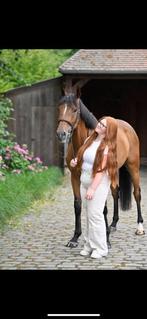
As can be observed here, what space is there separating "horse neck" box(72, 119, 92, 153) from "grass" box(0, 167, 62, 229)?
215 cm

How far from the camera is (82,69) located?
1542cm

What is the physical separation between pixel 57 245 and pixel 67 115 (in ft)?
5.90

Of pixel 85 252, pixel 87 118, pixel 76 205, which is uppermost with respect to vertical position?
pixel 87 118

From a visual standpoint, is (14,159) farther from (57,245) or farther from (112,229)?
(57,245)

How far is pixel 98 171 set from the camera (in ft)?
19.6

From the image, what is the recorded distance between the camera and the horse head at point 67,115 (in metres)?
6.11

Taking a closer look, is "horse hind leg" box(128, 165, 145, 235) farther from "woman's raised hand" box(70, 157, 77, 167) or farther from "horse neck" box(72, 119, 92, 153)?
"woman's raised hand" box(70, 157, 77, 167)

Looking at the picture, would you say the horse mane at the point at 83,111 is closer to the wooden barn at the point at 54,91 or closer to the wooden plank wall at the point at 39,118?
the wooden barn at the point at 54,91

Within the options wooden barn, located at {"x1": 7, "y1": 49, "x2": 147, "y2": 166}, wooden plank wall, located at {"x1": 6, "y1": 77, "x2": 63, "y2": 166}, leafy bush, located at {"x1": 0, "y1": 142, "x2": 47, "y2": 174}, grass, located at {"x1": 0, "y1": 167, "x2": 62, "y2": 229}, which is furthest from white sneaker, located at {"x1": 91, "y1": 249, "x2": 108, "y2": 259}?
wooden plank wall, located at {"x1": 6, "y1": 77, "x2": 63, "y2": 166}

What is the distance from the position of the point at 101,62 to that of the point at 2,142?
4.98m

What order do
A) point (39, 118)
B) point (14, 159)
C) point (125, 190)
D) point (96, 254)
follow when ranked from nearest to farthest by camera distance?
point (96, 254) → point (125, 190) → point (14, 159) → point (39, 118)

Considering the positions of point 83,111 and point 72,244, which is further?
point 72,244

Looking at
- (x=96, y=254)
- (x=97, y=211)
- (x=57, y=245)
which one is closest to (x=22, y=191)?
(x=57, y=245)

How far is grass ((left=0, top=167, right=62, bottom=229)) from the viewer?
874cm
